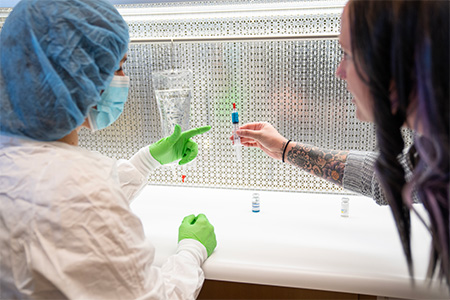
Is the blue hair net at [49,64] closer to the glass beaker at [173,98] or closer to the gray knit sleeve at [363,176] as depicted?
the glass beaker at [173,98]

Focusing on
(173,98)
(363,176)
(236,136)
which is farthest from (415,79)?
(173,98)

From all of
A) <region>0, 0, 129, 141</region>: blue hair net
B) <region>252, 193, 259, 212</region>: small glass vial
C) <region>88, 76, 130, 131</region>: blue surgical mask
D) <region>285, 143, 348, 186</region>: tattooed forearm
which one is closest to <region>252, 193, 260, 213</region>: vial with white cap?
<region>252, 193, 259, 212</region>: small glass vial

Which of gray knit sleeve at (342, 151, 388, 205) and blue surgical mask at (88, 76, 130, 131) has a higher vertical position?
blue surgical mask at (88, 76, 130, 131)

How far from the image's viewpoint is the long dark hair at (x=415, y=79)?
610 millimetres

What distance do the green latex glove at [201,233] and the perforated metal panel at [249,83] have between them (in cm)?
47

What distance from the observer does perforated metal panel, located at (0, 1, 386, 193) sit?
1.39 m

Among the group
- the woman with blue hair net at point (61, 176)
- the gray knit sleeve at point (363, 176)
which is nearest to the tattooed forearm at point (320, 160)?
the gray knit sleeve at point (363, 176)

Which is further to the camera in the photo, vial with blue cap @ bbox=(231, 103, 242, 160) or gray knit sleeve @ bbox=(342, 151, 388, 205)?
vial with blue cap @ bbox=(231, 103, 242, 160)

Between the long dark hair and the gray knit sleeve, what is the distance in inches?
16.7

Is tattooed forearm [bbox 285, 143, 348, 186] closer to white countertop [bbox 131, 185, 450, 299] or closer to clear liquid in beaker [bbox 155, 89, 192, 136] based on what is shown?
white countertop [bbox 131, 185, 450, 299]

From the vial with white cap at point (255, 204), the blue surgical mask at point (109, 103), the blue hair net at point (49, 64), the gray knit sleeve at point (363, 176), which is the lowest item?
the vial with white cap at point (255, 204)

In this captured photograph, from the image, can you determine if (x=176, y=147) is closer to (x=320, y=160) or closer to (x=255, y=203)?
(x=255, y=203)

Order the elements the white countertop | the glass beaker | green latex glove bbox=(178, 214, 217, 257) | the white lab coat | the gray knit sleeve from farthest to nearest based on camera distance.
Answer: the glass beaker → the gray knit sleeve → green latex glove bbox=(178, 214, 217, 257) → the white countertop → the white lab coat

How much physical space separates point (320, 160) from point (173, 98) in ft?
1.91
